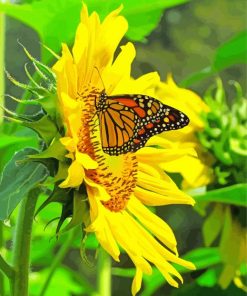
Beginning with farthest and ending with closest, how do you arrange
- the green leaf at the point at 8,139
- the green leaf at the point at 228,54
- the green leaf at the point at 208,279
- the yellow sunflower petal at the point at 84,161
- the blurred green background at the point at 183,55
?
1. the blurred green background at the point at 183,55
2. the green leaf at the point at 208,279
3. the green leaf at the point at 228,54
4. the green leaf at the point at 8,139
5. the yellow sunflower petal at the point at 84,161

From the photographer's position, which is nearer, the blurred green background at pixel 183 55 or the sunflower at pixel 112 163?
the sunflower at pixel 112 163

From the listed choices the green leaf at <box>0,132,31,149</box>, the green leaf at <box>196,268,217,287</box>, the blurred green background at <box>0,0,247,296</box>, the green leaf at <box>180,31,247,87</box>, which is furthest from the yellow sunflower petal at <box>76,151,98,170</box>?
the blurred green background at <box>0,0,247,296</box>

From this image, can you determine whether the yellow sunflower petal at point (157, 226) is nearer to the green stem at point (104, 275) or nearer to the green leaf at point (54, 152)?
the green leaf at point (54, 152)

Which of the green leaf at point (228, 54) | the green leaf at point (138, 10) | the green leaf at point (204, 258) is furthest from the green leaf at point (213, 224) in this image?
the green leaf at point (138, 10)

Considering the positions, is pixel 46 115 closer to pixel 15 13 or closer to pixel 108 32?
pixel 108 32

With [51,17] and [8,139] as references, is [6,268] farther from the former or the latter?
[51,17]

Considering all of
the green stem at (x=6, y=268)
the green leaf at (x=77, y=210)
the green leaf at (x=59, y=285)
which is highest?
the green leaf at (x=77, y=210)

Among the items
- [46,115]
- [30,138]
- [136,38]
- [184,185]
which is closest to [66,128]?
[46,115]

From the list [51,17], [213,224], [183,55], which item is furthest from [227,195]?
[183,55]
